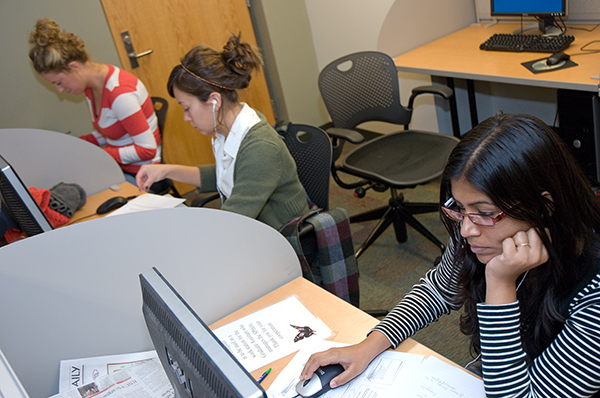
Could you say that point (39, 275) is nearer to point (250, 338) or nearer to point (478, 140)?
point (250, 338)

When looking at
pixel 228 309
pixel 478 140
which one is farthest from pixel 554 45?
pixel 228 309

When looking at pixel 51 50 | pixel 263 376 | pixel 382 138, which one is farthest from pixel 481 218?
pixel 51 50

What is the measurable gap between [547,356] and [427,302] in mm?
309

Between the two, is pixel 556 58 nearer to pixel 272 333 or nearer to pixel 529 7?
pixel 529 7

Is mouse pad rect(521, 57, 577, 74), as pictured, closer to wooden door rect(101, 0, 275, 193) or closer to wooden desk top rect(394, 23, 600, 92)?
wooden desk top rect(394, 23, 600, 92)

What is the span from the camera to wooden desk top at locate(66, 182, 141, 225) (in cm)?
194

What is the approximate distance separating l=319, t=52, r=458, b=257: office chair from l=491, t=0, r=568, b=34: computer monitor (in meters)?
0.64

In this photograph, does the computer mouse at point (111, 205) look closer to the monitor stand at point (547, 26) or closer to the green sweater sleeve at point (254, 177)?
the green sweater sleeve at point (254, 177)

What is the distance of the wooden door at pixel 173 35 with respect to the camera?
10.1 ft

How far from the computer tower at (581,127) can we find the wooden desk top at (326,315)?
4.60 ft

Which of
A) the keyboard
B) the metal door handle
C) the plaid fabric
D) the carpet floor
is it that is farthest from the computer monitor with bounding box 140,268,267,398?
the metal door handle

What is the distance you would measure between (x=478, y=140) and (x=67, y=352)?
3.21 feet

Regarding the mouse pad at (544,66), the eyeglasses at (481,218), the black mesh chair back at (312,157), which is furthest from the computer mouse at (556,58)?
the eyeglasses at (481,218)

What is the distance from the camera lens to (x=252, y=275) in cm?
123
